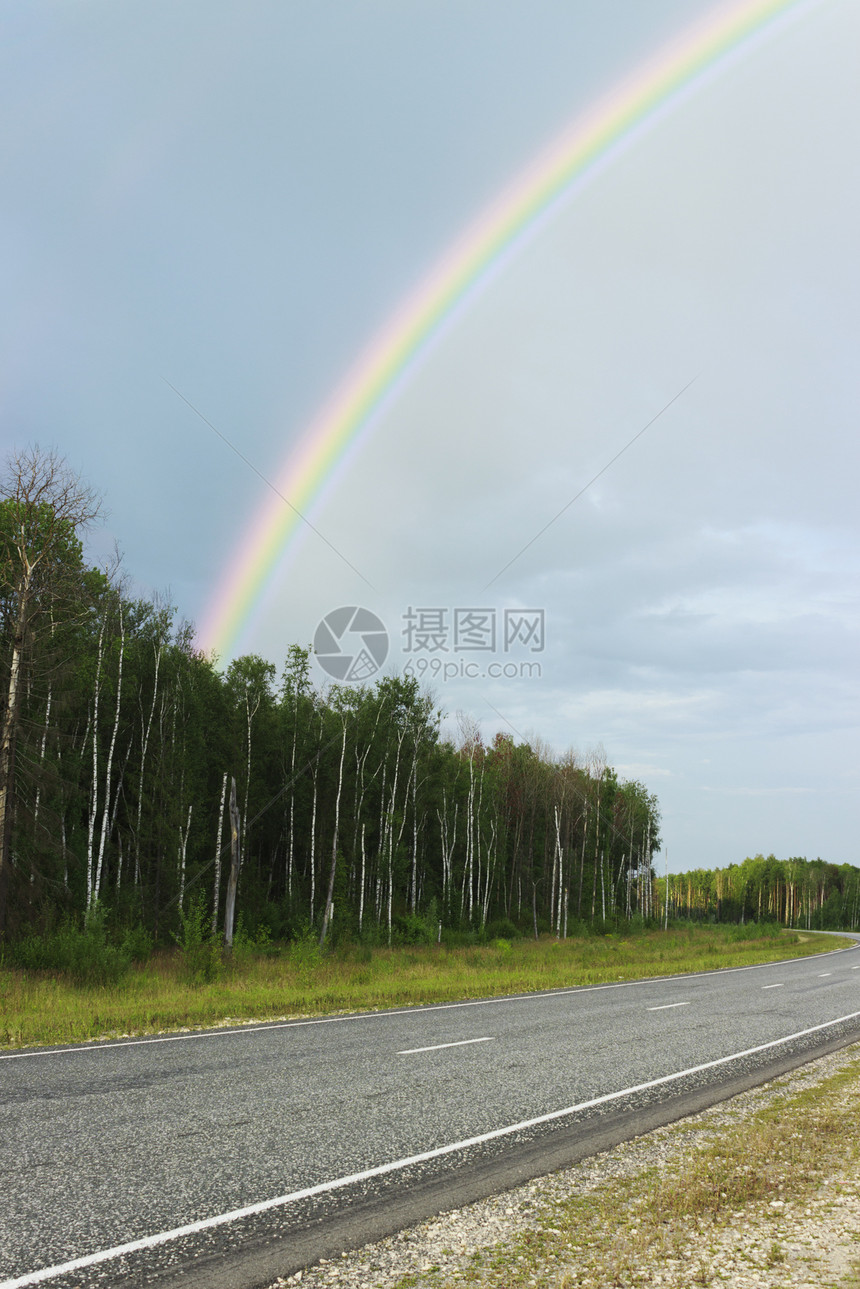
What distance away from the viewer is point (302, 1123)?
693 cm

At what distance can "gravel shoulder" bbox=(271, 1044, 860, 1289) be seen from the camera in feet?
14.1

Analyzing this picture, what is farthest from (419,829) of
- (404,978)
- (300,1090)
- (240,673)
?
(300,1090)

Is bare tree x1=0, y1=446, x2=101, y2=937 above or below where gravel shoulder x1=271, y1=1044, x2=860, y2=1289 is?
above

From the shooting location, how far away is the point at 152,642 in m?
34.8

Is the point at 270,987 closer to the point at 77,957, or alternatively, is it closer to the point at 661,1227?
the point at 77,957

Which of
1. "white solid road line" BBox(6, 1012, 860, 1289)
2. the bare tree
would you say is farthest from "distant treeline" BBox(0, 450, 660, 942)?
"white solid road line" BBox(6, 1012, 860, 1289)

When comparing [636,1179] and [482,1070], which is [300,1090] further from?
[636,1179]

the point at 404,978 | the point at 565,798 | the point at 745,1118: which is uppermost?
the point at 565,798

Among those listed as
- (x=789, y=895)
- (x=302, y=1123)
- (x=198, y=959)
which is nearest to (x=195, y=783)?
(x=198, y=959)

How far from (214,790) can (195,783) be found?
4459 millimetres

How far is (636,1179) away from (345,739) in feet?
114

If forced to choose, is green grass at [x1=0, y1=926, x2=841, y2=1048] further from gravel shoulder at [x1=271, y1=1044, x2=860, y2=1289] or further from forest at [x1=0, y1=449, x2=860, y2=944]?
gravel shoulder at [x1=271, y1=1044, x2=860, y2=1289]

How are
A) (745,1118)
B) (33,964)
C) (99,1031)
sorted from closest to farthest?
(745,1118) → (99,1031) → (33,964)

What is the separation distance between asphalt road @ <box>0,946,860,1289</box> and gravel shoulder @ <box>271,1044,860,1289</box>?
306 millimetres
